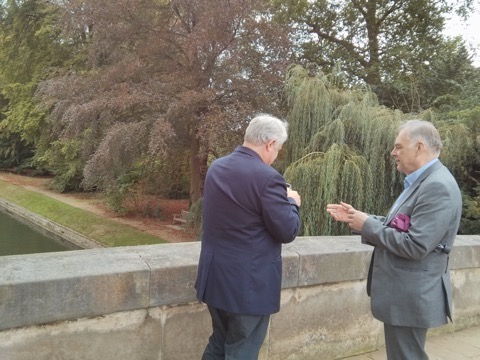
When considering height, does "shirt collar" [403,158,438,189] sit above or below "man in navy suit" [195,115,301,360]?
above

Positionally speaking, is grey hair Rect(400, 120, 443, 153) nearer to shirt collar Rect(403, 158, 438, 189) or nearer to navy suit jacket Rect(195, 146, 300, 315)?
shirt collar Rect(403, 158, 438, 189)

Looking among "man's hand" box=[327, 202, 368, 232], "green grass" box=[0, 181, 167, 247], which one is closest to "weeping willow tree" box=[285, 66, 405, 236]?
"man's hand" box=[327, 202, 368, 232]

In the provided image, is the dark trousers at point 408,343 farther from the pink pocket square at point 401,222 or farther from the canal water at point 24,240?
the canal water at point 24,240

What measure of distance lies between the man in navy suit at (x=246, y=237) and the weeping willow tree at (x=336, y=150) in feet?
15.3

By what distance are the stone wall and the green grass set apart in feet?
30.5

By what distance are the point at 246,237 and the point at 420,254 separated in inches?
30.0

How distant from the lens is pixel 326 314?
2.74 meters

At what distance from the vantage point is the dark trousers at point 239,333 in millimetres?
1883

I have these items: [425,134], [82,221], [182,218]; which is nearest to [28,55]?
[82,221]

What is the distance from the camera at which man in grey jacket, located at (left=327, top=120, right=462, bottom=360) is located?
1.77 metres

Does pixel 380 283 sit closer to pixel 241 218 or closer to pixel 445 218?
pixel 445 218

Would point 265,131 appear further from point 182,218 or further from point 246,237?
point 182,218

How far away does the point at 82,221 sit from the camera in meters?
15.0

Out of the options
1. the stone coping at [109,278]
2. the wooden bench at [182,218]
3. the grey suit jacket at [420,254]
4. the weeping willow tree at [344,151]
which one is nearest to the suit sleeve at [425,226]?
the grey suit jacket at [420,254]
